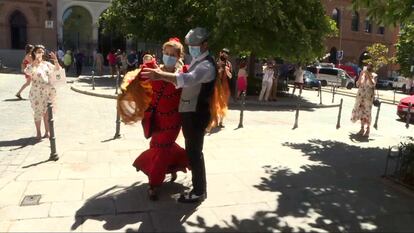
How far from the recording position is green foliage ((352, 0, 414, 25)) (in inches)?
260

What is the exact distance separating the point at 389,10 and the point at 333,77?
2860 cm

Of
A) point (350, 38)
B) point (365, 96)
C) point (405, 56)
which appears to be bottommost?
point (365, 96)

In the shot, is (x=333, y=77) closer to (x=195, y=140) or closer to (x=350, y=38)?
(x=350, y=38)

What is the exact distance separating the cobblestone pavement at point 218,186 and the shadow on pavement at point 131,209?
0.01 m

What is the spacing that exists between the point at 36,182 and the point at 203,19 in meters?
14.3

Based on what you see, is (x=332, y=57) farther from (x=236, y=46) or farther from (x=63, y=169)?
(x=63, y=169)

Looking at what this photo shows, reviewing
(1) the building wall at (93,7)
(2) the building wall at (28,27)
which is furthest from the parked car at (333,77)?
(2) the building wall at (28,27)

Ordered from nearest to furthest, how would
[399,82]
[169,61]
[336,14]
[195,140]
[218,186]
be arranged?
[195,140], [169,61], [218,186], [399,82], [336,14]

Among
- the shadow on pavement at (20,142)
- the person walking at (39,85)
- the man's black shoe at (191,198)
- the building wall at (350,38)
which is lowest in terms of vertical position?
the shadow on pavement at (20,142)

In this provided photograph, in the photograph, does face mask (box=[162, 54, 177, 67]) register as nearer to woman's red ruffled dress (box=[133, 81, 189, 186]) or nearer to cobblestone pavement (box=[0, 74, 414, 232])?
woman's red ruffled dress (box=[133, 81, 189, 186])

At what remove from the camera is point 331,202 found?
→ 5.61 m

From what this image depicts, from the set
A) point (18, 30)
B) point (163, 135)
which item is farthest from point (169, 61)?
point (18, 30)

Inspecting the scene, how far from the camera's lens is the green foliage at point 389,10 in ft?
21.7

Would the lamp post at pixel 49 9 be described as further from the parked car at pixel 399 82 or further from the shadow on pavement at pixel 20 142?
the parked car at pixel 399 82
